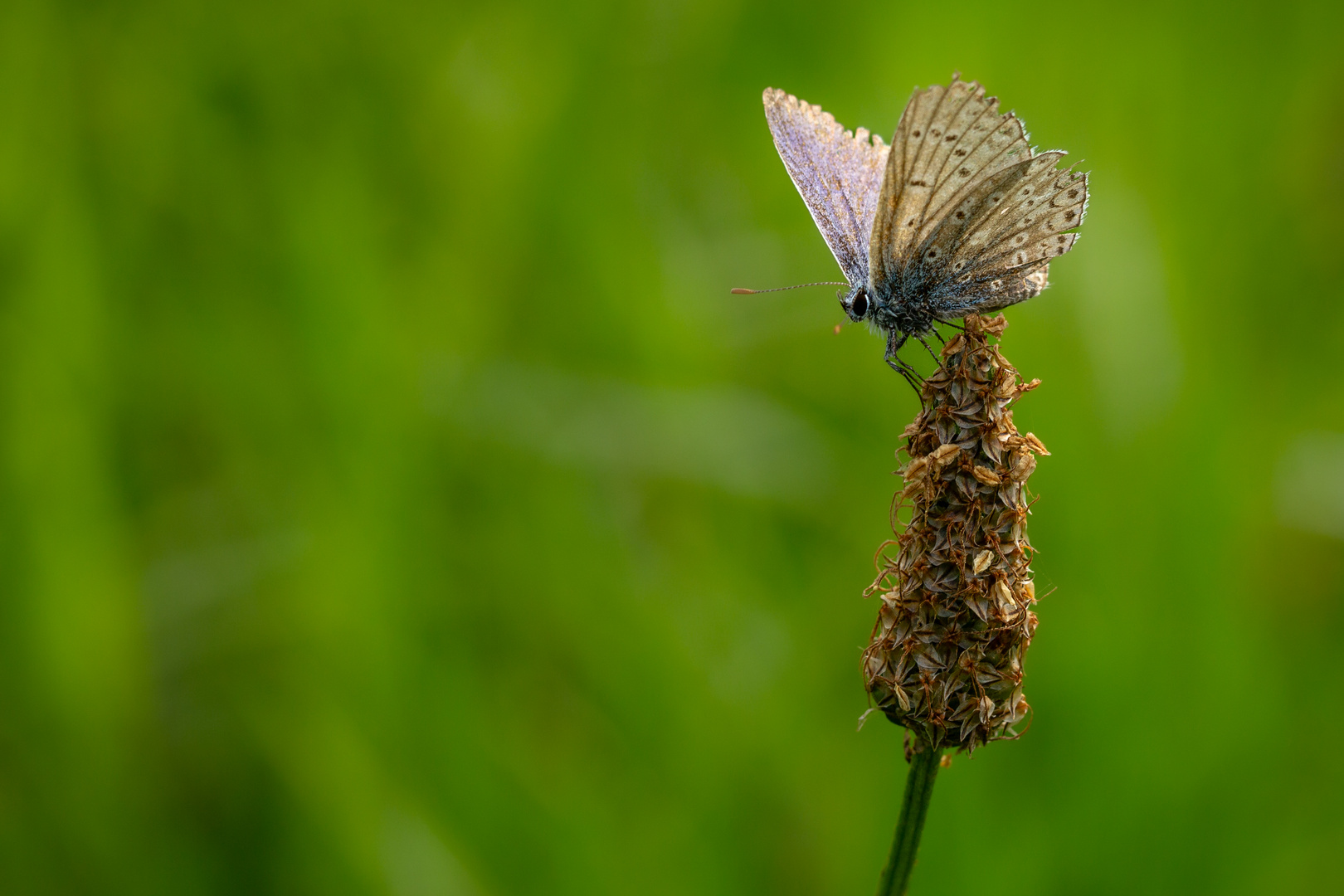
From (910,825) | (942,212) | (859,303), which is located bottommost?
(910,825)

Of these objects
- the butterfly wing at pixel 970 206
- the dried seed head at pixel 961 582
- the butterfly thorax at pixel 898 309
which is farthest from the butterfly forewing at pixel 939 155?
the dried seed head at pixel 961 582

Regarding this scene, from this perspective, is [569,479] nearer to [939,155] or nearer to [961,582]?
[939,155]

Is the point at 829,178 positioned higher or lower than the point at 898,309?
higher

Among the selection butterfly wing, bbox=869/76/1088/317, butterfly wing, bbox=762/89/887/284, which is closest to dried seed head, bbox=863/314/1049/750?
butterfly wing, bbox=869/76/1088/317

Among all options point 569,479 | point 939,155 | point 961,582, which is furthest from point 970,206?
point 569,479

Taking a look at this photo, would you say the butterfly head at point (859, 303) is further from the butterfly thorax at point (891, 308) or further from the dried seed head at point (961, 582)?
the dried seed head at point (961, 582)

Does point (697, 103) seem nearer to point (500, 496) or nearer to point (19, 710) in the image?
point (500, 496)

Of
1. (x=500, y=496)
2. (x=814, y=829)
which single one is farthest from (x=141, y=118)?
(x=814, y=829)
